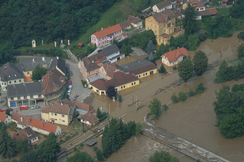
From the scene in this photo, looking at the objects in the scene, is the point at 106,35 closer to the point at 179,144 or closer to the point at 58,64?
the point at 58,64

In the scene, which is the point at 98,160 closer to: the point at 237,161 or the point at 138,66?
the point at 237,161

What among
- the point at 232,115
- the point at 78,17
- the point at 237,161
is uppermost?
the point at 78,17

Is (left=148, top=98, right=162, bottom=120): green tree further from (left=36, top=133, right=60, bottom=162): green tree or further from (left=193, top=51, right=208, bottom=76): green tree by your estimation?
(left=36, top=133, right=60, bottom=162): green tree

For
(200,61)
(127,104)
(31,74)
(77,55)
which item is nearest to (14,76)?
(31,74)

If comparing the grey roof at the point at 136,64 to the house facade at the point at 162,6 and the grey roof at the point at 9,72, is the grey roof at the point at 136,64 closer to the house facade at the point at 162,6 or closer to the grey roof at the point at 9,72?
the grey roof at the point at 9,72

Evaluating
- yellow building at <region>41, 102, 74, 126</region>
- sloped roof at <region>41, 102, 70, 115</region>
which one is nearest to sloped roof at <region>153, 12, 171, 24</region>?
yellow building at <region>41, 102, 74, 126</region>

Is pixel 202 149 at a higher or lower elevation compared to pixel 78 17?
lower
